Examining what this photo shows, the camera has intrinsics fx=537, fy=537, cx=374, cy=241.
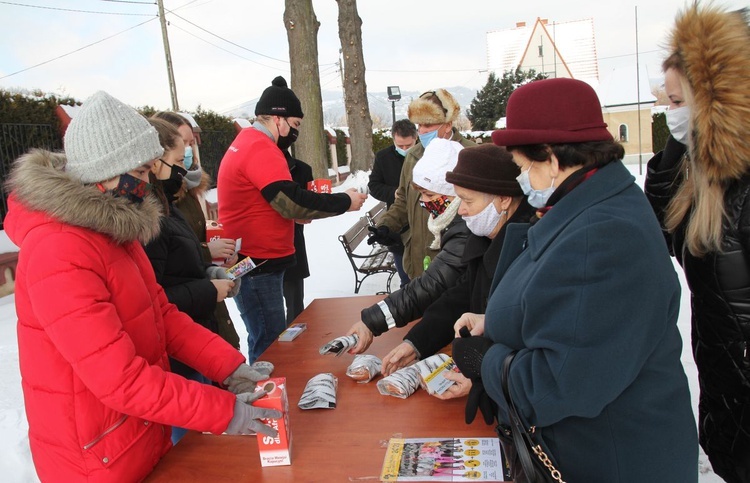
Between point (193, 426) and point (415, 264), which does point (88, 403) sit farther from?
point (415, 264)

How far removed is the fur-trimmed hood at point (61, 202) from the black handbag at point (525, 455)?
1.05 m

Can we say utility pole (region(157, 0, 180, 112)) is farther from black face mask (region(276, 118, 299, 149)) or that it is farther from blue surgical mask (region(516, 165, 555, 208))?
blue surgical mask (region(516, 165, 555, 208))

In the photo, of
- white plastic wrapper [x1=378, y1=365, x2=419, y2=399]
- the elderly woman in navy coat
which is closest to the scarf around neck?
white plastic wrapper [x1=378, y1=365, x2=419, y2=399]

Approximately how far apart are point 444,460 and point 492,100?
24194mm

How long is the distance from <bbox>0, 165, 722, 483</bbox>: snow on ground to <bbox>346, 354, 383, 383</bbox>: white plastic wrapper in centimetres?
107

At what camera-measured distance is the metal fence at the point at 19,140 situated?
623 centimetres

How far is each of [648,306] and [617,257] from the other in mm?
120

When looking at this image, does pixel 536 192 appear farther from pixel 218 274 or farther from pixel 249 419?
pixel 218 274

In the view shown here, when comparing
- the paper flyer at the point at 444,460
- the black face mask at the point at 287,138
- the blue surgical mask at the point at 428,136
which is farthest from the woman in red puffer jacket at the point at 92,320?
the blue surgical mask at the point at 428,136

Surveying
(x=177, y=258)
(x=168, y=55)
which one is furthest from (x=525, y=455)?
(x=168, y=55)

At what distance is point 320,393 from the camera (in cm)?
178

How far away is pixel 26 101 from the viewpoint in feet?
21.6

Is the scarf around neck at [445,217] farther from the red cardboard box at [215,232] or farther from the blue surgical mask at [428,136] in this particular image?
the blue surgical mask at [428,136]

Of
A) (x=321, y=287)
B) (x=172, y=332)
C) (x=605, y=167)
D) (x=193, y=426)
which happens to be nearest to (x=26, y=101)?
(x=321, y=287)
